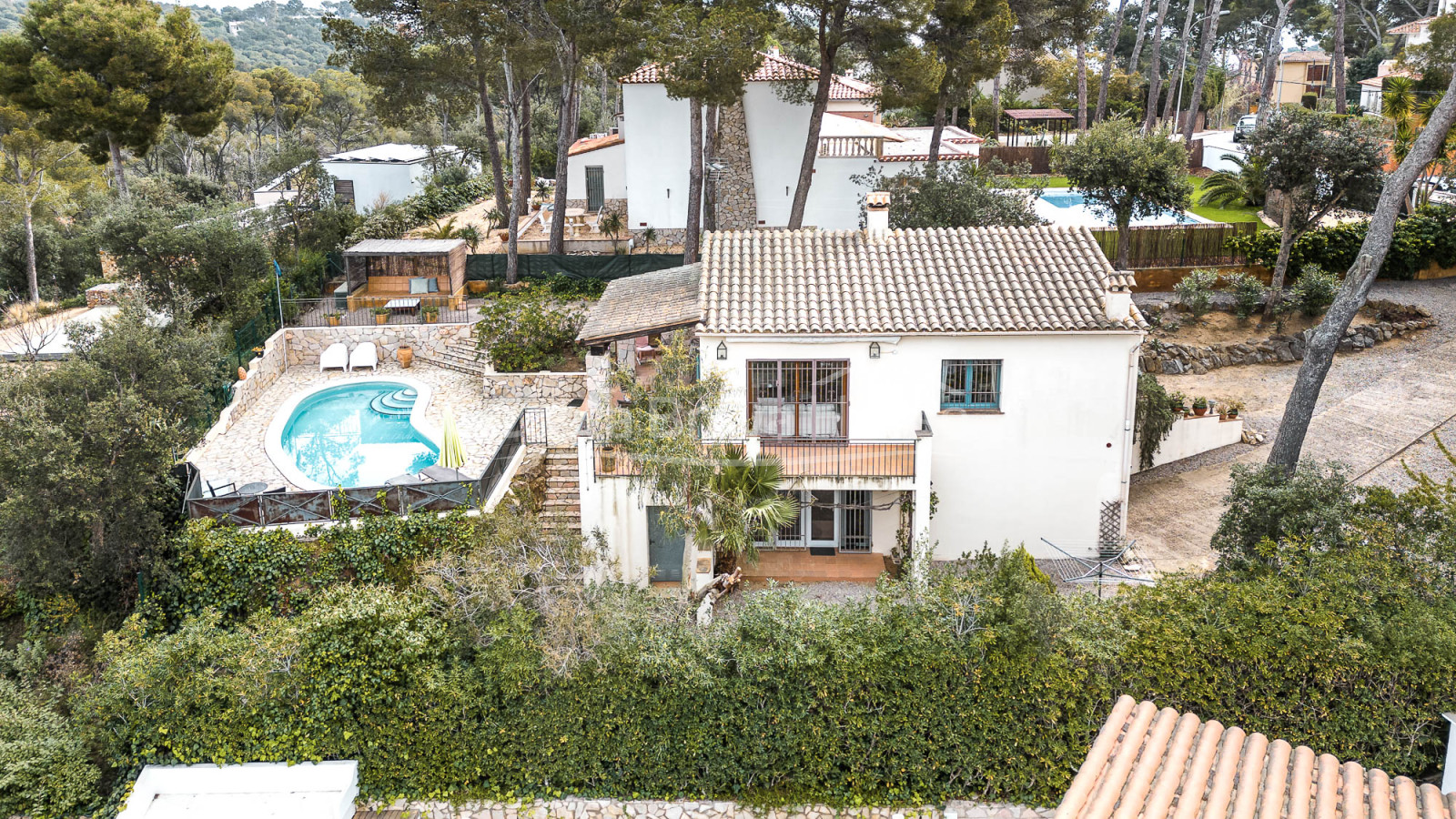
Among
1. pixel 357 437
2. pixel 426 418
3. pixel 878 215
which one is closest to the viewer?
pixel 878 215

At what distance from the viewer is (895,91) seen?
27.6 metres

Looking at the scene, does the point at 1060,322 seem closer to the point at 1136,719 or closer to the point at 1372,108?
the point at 1136,719

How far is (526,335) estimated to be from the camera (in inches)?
1038

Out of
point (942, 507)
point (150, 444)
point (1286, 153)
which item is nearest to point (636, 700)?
point (942, 507)

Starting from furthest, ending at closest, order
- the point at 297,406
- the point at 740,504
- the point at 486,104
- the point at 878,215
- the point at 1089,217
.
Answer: the point at 486,104 → the point at 1089,217 → the point at 297,406 → the point at 878,215 → the point at 740,504

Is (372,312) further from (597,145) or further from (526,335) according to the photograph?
(597,145)

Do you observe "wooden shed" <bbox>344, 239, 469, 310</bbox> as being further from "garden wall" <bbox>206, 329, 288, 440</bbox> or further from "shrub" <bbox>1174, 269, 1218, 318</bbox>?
"shrub" <bbox>1174, 269, 1218, 318</bbox>

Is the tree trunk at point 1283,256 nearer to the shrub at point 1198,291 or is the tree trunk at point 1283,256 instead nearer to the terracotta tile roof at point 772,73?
the shrub at point 1198,291

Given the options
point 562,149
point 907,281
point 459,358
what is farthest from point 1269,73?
point 459,358

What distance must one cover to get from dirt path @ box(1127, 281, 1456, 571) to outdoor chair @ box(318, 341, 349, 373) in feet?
68.0

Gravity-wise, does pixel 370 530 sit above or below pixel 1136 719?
below

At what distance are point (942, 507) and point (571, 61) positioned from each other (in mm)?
20452

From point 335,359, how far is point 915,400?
17.3 m

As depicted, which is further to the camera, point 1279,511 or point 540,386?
point 540,386
